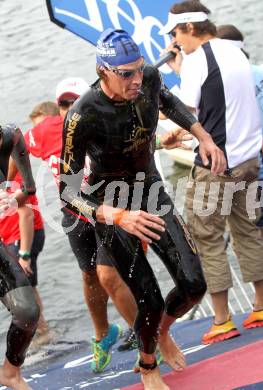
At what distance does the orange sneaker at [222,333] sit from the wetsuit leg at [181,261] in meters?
1.15

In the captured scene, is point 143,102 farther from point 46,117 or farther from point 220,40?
point 46,117

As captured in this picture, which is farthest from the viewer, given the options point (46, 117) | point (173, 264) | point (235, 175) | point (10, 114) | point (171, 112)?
point (10, 114)

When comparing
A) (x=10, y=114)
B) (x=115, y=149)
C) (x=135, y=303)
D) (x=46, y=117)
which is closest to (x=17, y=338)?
(x=135, y=303)

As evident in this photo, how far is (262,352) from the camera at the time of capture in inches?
231

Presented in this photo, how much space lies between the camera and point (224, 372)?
582 cm

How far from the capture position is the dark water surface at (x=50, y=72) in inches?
435

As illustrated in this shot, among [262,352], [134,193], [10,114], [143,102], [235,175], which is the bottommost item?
[10,114]

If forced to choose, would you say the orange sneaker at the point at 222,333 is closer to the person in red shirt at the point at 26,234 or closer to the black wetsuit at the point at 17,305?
the black wetsuit at the point at 17,305

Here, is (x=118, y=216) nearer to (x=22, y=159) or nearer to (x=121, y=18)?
(x=22, y=159)

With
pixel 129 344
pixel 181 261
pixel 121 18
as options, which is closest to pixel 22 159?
pixel 181 261

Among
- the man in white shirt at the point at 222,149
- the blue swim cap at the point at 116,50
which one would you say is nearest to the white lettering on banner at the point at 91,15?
the man in white shirt at the point at 222,149

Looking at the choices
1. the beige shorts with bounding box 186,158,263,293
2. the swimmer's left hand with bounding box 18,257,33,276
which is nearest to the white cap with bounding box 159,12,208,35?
the beige shorts with bounding box 186,158,263,293

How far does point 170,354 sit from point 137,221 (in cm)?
123

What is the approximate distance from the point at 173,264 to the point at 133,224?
1.92 feet
